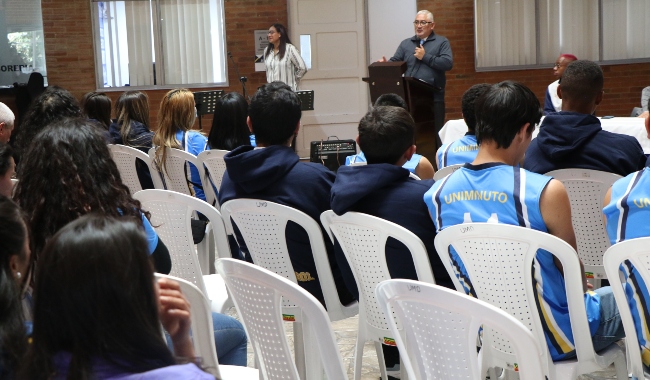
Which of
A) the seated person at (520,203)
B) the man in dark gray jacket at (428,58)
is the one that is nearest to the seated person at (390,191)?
the seated person at (520,203)

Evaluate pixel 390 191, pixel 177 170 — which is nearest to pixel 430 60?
pixel 177 170

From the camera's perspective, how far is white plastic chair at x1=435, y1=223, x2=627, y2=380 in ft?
6.94

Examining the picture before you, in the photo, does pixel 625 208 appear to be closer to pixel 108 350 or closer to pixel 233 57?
pixel 108 350

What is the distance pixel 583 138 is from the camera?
11.2 ft

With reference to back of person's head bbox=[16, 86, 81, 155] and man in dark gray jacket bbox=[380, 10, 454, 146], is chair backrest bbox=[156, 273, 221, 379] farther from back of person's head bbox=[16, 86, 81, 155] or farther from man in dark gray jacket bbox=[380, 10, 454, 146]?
man in dark gray jacket bbox=[380, 10, 454, 146]

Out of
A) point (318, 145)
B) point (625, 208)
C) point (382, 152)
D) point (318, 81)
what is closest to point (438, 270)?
point (382, 152)

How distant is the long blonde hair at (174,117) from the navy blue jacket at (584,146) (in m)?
2.28

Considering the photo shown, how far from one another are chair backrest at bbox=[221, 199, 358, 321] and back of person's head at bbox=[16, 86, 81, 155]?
1453 mm

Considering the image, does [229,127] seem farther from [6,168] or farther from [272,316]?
[272,316]

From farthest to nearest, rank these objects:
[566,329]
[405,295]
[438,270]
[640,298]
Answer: [438,270]
[566,329]
[640,298]
[405,295]

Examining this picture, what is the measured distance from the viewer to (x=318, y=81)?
1034 cm

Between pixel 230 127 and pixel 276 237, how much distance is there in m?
1.82

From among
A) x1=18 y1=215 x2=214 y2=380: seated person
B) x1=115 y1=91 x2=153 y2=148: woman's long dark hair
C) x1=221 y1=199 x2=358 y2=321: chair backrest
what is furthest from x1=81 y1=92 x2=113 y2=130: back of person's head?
x1=18 y1=215 x2=214 y2=380: seated person

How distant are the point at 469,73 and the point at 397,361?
762 centimetres
